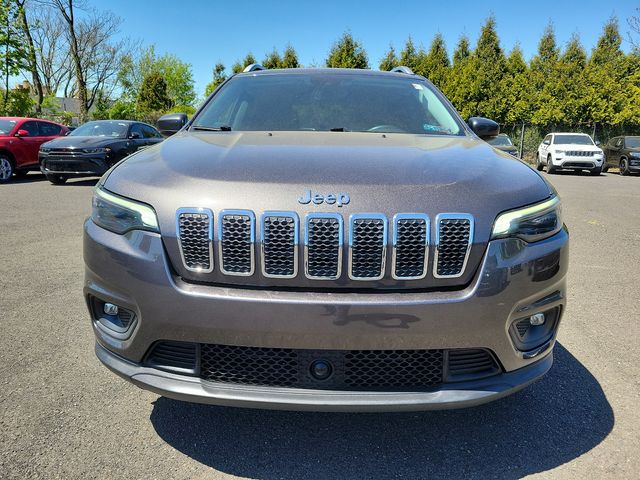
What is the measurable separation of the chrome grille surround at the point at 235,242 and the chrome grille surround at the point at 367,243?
36cm

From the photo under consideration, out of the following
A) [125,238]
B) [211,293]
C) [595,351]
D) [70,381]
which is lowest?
[595,351]

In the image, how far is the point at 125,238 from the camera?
201cm

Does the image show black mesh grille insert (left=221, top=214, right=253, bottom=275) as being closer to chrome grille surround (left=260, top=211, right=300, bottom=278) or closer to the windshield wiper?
chrome grille surround (left=260, top=211, right=300, bottom=278)

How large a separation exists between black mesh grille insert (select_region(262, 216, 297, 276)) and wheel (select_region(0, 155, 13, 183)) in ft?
44.7

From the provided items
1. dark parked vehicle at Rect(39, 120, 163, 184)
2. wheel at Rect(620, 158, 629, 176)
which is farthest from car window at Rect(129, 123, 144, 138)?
wheel at Rect(620, 158, 629, 176)

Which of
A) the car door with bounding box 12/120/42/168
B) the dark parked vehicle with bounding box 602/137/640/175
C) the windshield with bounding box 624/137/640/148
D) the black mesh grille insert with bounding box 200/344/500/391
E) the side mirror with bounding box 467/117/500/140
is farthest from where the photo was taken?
the windshield with bounding box 624/137/640/148

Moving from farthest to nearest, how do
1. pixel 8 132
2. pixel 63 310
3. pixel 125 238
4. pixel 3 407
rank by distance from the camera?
pixel 8 132, pixel 63 310, pixel 3 407, pixel 125 238

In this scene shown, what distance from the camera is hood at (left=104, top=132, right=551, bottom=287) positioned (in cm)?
189

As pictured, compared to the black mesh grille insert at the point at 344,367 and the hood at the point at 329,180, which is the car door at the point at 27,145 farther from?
the black mesh grille insert at the point at 344,367

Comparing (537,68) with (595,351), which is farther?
(537,68)

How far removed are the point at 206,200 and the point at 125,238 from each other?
14.9 inches

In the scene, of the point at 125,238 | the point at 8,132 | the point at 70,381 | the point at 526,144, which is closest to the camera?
the point at 125,238

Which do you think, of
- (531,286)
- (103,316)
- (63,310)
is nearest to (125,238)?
(103,316)

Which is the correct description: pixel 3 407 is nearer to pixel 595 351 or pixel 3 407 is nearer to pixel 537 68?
pixel 595 351
